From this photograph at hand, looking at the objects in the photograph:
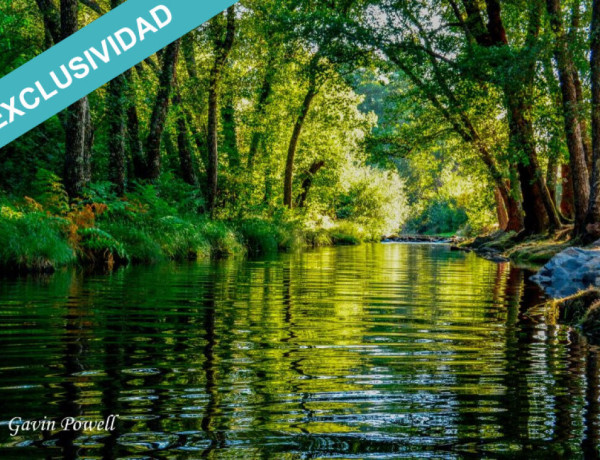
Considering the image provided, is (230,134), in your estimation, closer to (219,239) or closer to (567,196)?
(219,239)

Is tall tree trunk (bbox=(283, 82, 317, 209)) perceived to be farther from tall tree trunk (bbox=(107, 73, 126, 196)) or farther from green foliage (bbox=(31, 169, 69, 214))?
green foliage (bbox=(31, 169, 69, 214))

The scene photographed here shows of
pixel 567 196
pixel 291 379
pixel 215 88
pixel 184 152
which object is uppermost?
pixel 215 88

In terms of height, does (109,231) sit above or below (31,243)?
above

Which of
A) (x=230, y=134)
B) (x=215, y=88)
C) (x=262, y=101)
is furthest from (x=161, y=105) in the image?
(x=262, y=101)

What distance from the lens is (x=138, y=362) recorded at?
16.5 feet

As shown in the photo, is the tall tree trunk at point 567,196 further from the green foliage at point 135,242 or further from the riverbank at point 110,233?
the green foliage at point 135,242

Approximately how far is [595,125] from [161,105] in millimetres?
12738

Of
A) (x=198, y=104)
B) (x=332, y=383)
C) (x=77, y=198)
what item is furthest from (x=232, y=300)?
(x=198, y=104)

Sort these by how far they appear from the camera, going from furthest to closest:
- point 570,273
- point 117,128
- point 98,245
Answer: point 117,128 < point 98,245 < point 570,273

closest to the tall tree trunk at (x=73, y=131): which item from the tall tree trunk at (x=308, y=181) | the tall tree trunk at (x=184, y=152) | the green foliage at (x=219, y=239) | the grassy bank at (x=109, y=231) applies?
the grassy bank at (x=109, y=231)

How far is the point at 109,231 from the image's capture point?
16.4 meters

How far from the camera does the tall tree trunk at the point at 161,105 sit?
21.1 meters

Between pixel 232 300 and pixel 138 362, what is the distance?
4.48 m

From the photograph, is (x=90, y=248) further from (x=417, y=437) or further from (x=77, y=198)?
(x=417, y=437)
